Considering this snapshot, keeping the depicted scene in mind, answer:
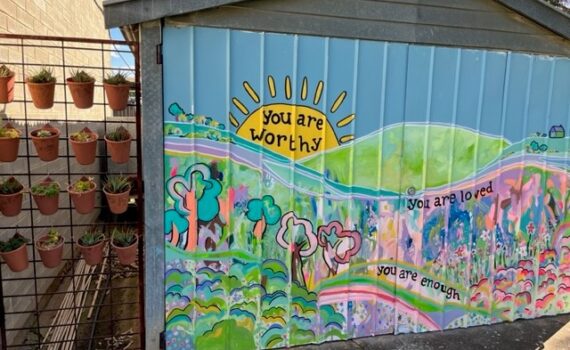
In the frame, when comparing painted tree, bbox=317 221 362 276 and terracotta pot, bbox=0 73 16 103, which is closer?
terracotta pot, bbox=0 73 16 103

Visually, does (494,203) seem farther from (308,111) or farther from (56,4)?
(56,4)

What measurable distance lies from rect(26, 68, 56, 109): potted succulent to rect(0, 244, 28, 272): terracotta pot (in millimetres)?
876

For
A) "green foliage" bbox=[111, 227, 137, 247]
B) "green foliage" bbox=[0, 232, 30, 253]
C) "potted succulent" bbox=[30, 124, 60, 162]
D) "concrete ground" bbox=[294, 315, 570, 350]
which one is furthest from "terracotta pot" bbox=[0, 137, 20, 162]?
"concrete ground" bbox=[294, 315, 570, 350]

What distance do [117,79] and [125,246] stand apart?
1.03 metres

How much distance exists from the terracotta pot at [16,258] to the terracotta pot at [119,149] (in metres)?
0.76

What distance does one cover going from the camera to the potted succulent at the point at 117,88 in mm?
2418

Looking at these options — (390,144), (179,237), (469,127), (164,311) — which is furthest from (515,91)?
(164,311)

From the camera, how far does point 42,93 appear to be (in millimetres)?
2396

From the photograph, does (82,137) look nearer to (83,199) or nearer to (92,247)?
(83,199)

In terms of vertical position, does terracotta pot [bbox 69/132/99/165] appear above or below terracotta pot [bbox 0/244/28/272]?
above

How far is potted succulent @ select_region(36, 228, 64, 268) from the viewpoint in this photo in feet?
8.07

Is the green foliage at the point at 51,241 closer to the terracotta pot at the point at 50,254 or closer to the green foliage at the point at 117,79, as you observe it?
the terracotta pot at the point at 50,254

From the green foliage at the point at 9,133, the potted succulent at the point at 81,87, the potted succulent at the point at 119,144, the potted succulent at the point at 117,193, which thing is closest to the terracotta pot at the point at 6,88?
the green foliage at the point at 9,133

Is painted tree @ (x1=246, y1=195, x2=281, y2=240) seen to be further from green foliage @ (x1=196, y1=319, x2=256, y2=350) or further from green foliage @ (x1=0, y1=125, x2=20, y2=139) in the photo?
green foliage @ (x1=0, y1=125, x2=20, y2=139)
